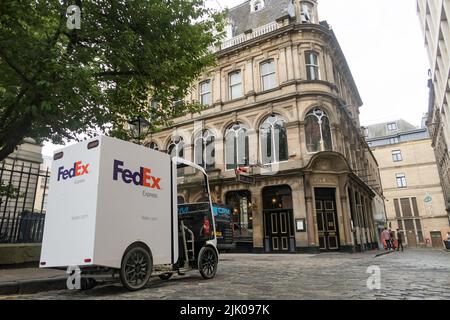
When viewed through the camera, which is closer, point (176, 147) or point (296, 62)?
point (296, 62)

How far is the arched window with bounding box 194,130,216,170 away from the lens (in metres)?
22.5

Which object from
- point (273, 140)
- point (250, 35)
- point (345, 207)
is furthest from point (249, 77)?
point (345, 207)

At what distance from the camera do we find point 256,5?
84.9ft

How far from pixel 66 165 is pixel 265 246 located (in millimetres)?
15477

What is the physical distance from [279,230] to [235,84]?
11.0 metres

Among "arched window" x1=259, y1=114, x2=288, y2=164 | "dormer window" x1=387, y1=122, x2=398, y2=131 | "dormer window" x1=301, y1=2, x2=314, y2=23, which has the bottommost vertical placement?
"arched window" x1=259, y1=114, x2=288, y2=164

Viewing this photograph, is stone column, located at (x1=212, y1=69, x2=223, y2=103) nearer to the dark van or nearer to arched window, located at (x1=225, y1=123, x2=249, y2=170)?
arched window, located at (x1=225, y1=123, x2=249, y2=170)

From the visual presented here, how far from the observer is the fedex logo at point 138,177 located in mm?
5631

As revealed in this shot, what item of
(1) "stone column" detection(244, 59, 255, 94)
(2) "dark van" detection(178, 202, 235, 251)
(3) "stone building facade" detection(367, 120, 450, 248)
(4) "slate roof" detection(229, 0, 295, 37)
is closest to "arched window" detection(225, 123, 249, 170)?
(1) "stone column" detection(244, 59, 255, 94)

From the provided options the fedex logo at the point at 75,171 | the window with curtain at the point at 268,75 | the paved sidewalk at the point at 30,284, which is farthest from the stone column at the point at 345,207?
the fedex logo at the point at 75,171

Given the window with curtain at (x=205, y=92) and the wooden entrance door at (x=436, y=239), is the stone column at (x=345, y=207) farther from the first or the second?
the wooden entrance door at (x=436, y=239)

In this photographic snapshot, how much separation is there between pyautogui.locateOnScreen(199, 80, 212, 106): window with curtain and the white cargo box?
18.3 metres

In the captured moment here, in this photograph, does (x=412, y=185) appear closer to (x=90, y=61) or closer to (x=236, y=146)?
(x=236, y=146)
